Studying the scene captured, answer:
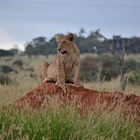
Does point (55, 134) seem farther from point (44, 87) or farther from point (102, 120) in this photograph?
point (44, 87)

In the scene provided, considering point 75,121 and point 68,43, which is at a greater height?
point 68,43

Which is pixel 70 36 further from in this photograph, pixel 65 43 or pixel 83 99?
pixel 83 99

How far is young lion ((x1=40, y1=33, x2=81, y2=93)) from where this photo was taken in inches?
451

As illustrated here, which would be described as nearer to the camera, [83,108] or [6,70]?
[83,108]

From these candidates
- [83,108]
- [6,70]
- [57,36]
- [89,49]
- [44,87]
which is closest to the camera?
[83,108]

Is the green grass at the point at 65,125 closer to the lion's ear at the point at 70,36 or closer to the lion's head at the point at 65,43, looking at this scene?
the lion's head at the point at 65,43

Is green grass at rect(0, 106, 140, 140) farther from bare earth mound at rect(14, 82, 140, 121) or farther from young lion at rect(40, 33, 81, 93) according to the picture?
young lion at rect(40, 33, 81, 93)

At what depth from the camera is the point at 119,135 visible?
862 centimetres

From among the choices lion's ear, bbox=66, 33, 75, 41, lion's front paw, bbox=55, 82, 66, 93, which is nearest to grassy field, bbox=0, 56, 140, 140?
lion's front paw, bbox=55, 82, 66, 93

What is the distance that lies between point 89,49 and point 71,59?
201 ft

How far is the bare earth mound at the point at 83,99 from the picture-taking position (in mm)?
9828

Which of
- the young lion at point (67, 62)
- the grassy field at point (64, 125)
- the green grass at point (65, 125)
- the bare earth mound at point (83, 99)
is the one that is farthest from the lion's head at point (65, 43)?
the green grass at point (65, 125)

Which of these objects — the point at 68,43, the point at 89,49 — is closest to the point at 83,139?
the point at 68,43

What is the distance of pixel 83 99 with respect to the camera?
1054 cm
